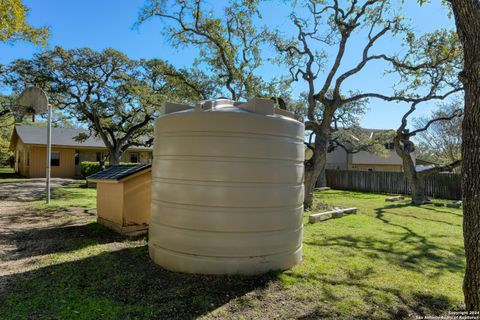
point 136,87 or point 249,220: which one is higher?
point 136,87

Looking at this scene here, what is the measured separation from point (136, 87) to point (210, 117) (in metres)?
13.0

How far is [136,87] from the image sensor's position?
51.5 feet

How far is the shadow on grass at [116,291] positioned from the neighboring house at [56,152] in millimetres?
23047

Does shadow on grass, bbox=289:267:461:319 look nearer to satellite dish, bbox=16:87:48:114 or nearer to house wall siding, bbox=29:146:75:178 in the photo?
satellite dish, bbox=16:87:48:114

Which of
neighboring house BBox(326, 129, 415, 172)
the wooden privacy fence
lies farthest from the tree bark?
neighboring house BBox(326, 129, 415, 172)

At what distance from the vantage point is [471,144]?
2807 mm

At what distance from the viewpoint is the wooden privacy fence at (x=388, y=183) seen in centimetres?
1698

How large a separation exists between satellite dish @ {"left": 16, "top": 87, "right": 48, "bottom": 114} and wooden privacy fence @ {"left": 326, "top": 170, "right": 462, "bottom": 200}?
19.2 metres

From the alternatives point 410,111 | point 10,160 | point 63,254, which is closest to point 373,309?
point 63,254

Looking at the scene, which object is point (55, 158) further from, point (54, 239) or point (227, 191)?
point (227, 191)

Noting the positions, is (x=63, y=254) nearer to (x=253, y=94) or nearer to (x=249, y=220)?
(x=249, y=220)

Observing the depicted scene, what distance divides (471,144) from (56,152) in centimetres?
2762

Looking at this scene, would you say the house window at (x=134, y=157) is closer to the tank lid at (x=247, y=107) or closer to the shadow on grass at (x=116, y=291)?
the shadow on grass at (x=116, y=291)

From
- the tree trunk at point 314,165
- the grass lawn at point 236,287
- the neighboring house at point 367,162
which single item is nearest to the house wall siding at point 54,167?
the grass lawn at point 236,287
